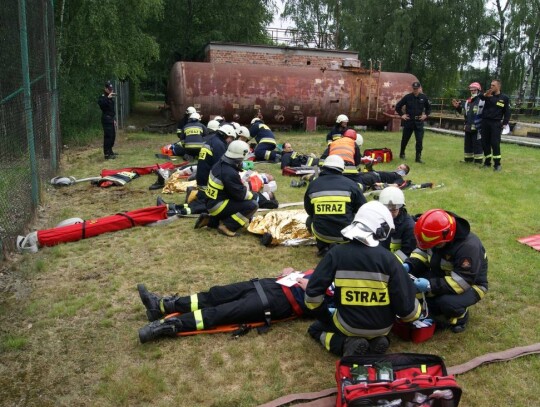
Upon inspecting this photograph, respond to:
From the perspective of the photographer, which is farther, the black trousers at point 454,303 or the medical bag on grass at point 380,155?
the medical bag on grass at point 380,155

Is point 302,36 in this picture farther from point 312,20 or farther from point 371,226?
point 371,226

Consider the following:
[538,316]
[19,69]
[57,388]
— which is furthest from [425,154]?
[57,388]

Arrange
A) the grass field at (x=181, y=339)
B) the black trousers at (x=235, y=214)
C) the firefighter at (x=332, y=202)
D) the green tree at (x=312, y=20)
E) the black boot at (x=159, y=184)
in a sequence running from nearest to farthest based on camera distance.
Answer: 1. the grass field at (x=181, y=339)
2. the firefighter at (x=332, y=202)
3. the black trousers at (x=235, y=214)
4. the black boot at (x=159, y=184)
5. the green tree at (x=312, y=20)

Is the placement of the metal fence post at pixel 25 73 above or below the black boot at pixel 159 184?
above

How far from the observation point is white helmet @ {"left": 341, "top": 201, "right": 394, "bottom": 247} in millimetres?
3422

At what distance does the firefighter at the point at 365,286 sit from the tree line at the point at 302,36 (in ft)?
40.0

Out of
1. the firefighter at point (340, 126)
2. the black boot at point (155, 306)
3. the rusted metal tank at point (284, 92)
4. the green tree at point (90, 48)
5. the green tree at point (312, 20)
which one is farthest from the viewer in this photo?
the green tree at point (312, 20)

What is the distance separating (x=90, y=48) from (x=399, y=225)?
1191cm

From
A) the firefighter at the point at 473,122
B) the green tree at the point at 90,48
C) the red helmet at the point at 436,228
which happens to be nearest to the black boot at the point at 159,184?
the green tree at the point at 90,48

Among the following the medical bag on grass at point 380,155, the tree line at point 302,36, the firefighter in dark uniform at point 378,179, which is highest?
the tree line at point 302,36

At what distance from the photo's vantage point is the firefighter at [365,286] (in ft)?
11.3

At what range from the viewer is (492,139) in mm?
10250

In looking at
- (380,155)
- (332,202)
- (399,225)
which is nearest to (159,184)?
(332,202)

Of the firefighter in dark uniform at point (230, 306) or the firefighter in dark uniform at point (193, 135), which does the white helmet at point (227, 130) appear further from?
the firefighter in dark uniform at point (230, 306)
